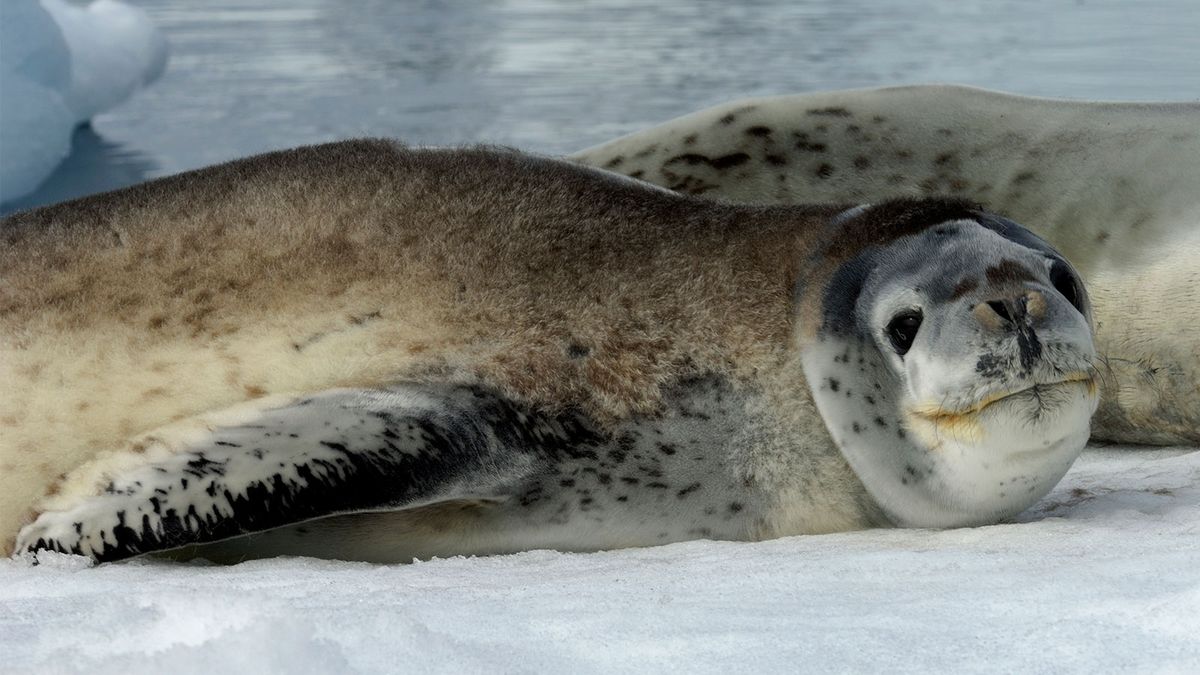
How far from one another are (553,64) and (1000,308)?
11.6 m

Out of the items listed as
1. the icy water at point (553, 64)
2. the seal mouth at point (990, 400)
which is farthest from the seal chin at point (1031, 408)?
the icy water at point (553, 64)

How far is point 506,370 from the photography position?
8.07 ft

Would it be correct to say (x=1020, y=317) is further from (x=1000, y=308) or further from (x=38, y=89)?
(x=38, y=89)

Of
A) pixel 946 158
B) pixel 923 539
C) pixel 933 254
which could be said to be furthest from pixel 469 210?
pixel 946 158

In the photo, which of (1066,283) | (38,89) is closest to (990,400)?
(1066,283)

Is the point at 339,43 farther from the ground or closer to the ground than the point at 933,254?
farther from the ground

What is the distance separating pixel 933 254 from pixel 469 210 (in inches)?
31.2

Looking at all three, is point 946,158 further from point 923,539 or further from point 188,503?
point 188,503

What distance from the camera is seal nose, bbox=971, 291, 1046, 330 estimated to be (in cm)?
215

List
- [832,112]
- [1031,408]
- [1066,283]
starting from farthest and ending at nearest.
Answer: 1. [832,112]
2. [1066,283]
3. [1031,408]

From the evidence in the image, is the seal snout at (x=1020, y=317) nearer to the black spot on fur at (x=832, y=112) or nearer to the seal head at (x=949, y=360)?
the seal head at (x=949, y=360)

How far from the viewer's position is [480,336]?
2492mm

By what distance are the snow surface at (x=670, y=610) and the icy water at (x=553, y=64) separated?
6.14 metres

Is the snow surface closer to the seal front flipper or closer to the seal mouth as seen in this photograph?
the seal front flipper
